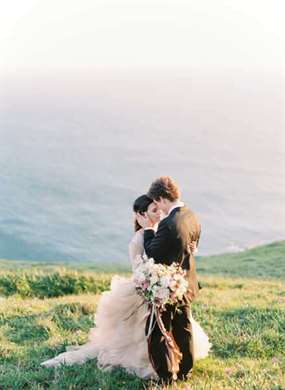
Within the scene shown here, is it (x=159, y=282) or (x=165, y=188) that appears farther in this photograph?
(x=165, y=188)

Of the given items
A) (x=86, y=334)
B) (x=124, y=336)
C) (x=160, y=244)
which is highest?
(x=160, y=244)

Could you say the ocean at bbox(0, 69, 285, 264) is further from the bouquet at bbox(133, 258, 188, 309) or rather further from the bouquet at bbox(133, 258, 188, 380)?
the bouquet at bbox(133, 258, 188, 309)

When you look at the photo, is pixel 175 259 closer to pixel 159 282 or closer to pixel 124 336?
pixel 159 282

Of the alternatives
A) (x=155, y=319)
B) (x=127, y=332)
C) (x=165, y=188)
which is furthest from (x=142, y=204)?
(x=127, y=332)

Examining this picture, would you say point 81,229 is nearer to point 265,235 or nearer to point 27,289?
point 265,235

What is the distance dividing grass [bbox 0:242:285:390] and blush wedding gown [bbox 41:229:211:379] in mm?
174

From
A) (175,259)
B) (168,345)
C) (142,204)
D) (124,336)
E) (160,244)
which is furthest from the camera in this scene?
(124,336)

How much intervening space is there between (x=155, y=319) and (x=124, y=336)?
0.75 meters

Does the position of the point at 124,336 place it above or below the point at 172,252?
below

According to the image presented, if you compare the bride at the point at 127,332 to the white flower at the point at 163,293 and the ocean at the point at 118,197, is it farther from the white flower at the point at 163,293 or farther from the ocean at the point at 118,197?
the ocean at the point at 118,197

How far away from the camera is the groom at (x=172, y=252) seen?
8.34 m

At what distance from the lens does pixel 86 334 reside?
10.9 metres

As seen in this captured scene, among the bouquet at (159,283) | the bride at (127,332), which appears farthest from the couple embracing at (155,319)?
the bouquet at (159,283)

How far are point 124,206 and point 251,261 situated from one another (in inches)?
3976
